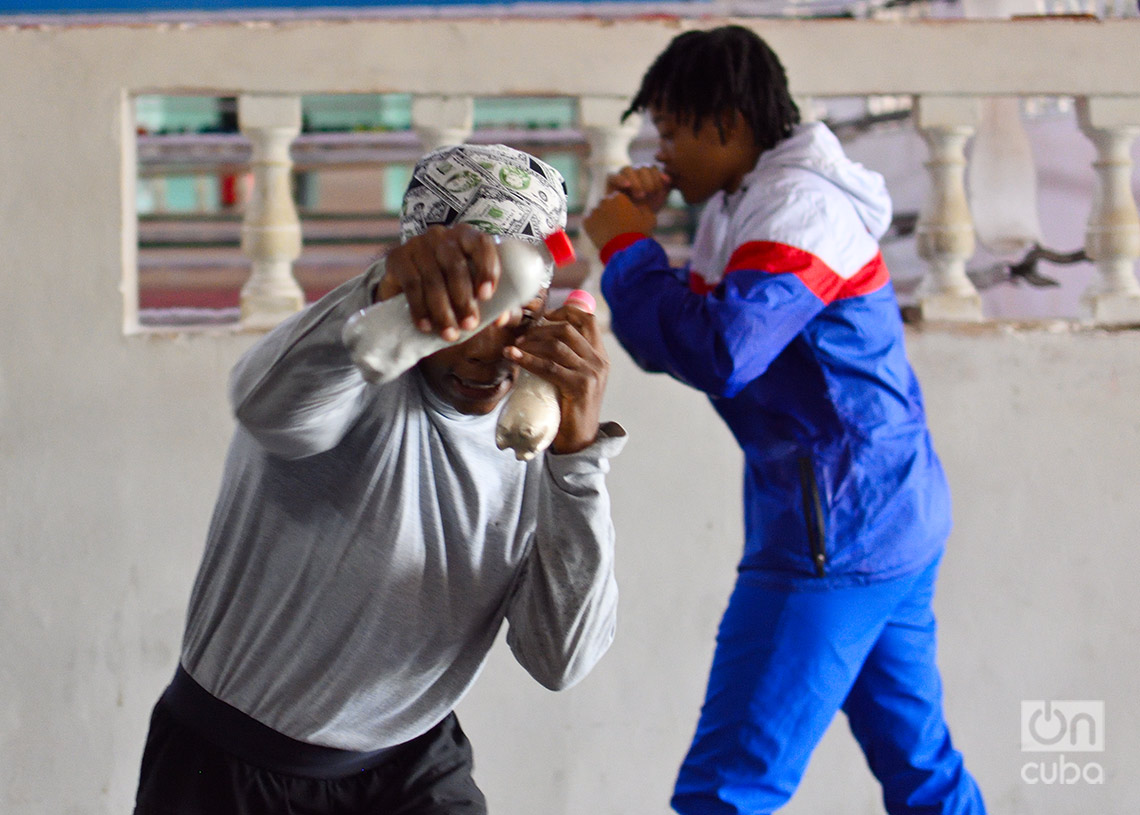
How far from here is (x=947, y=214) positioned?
2.63m

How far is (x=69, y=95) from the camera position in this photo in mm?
2396

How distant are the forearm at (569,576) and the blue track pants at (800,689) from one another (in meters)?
0.55

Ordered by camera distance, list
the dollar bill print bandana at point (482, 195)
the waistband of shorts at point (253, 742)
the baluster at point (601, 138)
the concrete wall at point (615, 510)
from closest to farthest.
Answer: the dollar bill print bandana at point (482, 195) < the waistband of shorts at point (253, 742) < the concrete wall at point (615, 510) < the baluster at point (601, 138)

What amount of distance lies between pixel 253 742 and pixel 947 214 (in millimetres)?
1897

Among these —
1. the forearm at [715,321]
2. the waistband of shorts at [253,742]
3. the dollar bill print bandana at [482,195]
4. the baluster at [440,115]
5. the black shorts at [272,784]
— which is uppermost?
the baluster at [440,115]

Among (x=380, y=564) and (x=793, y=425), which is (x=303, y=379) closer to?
(x=380, y=564)

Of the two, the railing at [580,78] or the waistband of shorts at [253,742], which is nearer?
the waistband of shorts at [253,742]

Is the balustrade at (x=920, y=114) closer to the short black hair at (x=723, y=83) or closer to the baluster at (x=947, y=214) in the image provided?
the baluster at (x=947, y=214)

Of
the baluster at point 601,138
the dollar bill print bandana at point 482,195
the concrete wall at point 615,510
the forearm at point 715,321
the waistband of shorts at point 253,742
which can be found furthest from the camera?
the baluster at point 601,138

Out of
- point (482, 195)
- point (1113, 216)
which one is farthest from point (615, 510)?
point (482, 195)

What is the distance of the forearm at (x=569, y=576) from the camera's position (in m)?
1.14

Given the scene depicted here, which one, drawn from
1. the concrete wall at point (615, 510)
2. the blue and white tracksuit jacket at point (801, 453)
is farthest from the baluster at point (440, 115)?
the blue and white tracksuit jacket at point (801, 453)

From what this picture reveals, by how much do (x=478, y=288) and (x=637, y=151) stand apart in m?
2.74

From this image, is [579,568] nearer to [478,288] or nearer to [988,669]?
[478,288]
